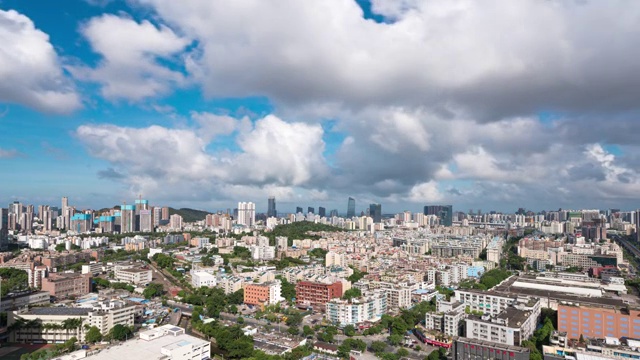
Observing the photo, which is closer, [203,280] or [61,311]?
[61,311]

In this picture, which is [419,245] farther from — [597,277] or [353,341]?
[353,341]

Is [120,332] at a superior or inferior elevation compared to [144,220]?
inferior

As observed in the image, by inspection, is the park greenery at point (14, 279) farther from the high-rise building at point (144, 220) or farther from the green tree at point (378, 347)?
the high-rise building at point (144, 220)

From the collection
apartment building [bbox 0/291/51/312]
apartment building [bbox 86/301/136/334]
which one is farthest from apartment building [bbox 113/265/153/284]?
apartment building [bbox 86/301/136/334]

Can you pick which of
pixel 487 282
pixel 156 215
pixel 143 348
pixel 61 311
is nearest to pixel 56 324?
pixel 61 311

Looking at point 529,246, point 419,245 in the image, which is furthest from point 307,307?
point 529,246

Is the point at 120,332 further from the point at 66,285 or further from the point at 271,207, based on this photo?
the point at 271,207

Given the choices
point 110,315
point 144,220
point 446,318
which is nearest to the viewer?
point 110,315
